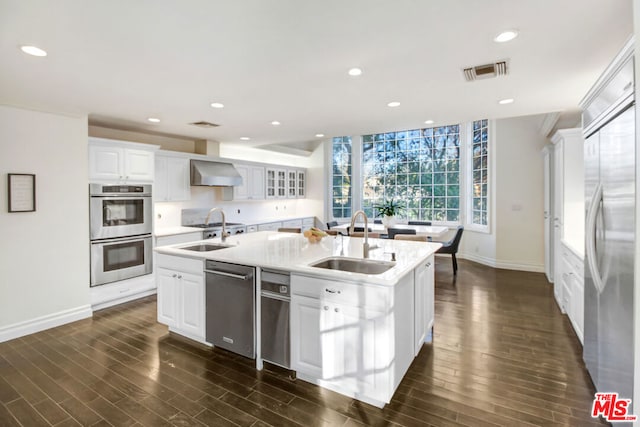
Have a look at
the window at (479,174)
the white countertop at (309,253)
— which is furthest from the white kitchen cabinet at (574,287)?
the window at (479,174)

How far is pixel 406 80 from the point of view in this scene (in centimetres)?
296

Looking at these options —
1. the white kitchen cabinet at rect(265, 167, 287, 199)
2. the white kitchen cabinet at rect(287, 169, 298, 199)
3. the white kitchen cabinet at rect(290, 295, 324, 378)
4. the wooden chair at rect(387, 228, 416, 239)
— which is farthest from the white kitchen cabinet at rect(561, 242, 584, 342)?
the white kitchen cabinet at rect(287, 169, 298, 199)

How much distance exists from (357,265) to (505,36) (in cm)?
194

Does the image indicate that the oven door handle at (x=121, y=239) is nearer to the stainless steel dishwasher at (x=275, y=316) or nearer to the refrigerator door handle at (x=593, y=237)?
the stainless steel dishwasher at (x=275, y=316)

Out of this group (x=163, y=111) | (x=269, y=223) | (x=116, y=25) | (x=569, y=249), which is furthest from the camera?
(x=269, y=223)

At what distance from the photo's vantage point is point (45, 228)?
365cm

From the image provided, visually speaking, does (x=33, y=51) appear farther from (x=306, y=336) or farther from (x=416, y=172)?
(x=416, y=172)

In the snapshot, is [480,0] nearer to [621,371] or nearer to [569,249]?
[621,371]

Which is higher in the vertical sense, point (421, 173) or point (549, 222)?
point (421, 173)

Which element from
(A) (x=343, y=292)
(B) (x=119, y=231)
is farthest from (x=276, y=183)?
(A) (x=343, y=292)

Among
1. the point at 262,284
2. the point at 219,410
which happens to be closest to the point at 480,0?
the point at 262,284

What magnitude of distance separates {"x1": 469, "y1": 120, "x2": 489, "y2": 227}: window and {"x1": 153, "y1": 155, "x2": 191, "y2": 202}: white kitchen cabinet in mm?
5802

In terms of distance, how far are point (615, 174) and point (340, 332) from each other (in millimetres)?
1844

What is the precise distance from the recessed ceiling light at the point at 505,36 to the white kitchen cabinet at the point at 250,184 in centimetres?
534
